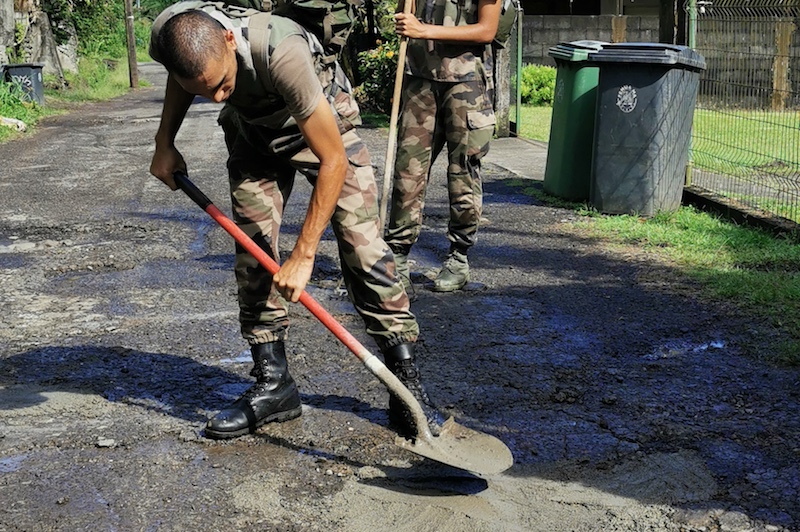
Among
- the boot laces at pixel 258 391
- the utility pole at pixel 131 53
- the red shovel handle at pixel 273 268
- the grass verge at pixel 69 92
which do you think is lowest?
the boot laces at pixel 258 391

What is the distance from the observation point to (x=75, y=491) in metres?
3.07

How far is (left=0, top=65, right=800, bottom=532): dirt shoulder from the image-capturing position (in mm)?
2963

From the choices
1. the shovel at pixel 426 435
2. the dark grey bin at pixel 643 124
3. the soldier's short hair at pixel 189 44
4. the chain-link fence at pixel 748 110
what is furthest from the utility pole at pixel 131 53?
the soldier's short hair at pixel 189 44

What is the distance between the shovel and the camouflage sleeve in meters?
0.54

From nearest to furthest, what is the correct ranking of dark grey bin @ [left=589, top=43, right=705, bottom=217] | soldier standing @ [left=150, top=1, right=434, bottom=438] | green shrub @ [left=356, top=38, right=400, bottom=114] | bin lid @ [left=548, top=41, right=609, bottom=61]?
1. soldier standing @ [left=150, top=1, right=434, bottom=438]
2. dark grey bin @ [left=589, top=43, right=705, bottom=217]
3. bin lid @ [left=548, top=41, right=609, bottom=61]
4. green shrub @ [left=356, top=38, right=400, bottom=114]

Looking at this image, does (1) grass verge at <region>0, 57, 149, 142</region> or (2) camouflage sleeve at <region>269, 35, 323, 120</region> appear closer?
(2) camouflage sleeve at <region>269, 35, 323, 120</region>

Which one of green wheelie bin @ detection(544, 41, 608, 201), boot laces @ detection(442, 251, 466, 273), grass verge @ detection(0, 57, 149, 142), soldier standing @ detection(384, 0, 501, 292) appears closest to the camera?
soldier standing @ detection(384, 0, 501, 292)

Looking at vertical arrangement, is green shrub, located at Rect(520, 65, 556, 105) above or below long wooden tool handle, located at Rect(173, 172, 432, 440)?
above

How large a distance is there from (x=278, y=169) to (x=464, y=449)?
116cm

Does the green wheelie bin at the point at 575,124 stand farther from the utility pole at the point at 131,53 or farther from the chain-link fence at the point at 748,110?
the utility pole at the point at 131,53

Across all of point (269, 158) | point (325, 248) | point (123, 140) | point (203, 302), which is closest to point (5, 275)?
point (203, 302)

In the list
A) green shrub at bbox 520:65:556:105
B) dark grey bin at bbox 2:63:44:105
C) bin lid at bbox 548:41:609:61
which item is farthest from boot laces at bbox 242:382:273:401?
dark grey bin at bbox 2:63:44:105

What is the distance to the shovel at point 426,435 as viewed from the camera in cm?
306

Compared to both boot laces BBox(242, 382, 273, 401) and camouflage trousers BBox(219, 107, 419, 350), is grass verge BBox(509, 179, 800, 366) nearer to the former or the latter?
camouflage trousers BBox(219, 107, 419, 350)
